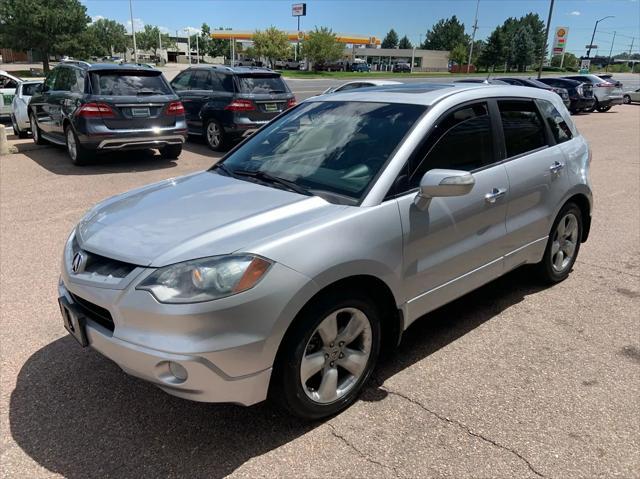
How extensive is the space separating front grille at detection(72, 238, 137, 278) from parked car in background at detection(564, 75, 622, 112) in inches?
1056

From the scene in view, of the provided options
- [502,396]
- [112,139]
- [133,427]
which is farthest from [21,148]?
[502,396]

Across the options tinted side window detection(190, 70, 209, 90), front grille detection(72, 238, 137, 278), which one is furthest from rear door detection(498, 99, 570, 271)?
tinted side window detection(190, 70, 209, 90)

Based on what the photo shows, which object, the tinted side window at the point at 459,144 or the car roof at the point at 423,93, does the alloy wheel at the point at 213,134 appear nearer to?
the car roof at the point at 423,93

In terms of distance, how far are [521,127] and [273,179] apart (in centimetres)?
201

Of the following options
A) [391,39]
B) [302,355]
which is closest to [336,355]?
[302,355]

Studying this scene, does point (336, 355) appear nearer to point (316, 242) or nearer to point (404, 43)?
point (316, 242)

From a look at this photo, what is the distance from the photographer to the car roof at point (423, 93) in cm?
348

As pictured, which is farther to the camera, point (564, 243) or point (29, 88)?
point (29, 88)

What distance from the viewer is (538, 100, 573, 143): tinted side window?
435 centimetres

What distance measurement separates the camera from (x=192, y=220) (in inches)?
109

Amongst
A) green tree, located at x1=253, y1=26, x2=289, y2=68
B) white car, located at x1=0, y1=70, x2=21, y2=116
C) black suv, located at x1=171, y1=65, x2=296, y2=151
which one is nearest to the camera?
black suv, located at x1=171, y1=65, x2=296, y2=151

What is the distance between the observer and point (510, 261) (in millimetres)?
3930

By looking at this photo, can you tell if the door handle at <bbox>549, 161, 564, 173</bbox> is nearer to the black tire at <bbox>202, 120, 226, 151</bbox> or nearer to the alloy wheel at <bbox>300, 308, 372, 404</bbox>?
the alloy wheel at <bbox>300, 308, 372, 404</bbox>

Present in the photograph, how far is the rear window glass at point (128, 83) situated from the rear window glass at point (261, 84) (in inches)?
70.7
